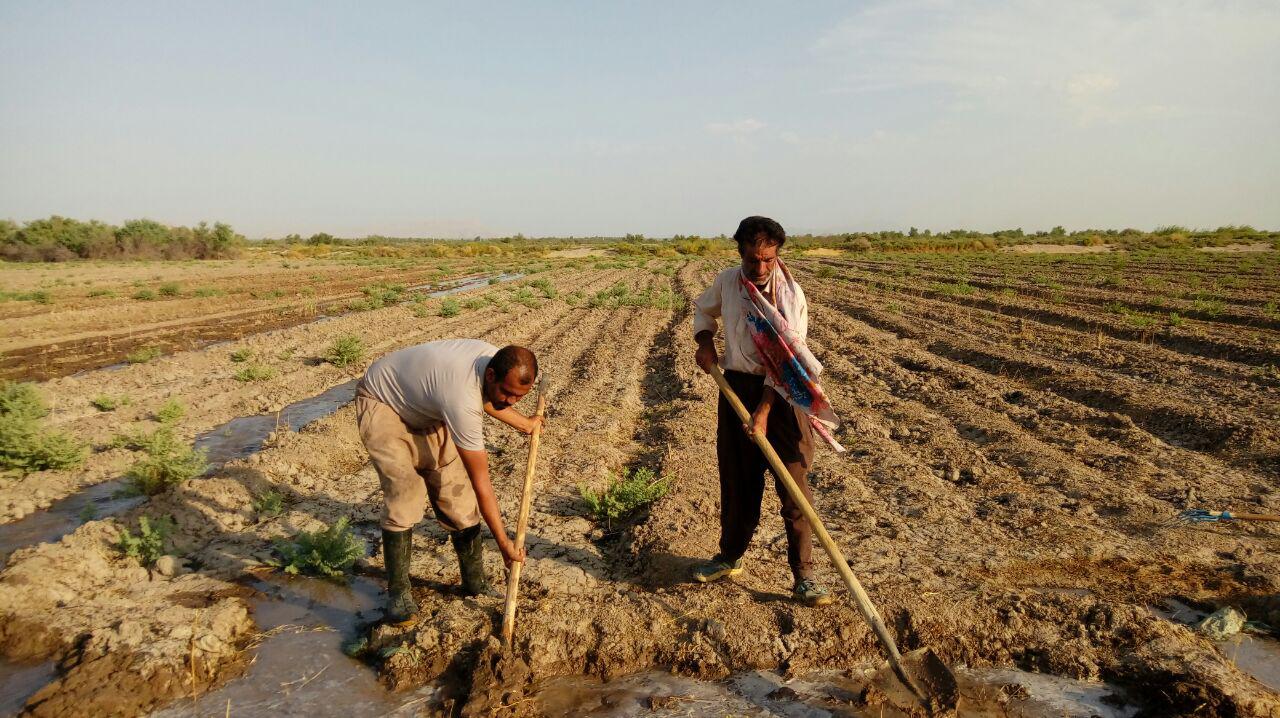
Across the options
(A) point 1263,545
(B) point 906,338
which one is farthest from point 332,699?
(B) point 906,338

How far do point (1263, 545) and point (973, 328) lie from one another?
8.63 m

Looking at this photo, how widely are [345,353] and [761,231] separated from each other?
8184mm

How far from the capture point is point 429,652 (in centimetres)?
300

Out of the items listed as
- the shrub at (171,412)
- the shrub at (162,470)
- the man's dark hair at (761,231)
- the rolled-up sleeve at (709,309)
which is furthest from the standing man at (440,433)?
the shrub at (171,412)

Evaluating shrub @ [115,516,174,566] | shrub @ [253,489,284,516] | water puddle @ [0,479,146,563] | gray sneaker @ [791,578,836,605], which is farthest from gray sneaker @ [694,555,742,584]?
water puddle @ [0,479,146,563]

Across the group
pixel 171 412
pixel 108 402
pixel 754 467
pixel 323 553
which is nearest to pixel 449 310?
pixel 108 402

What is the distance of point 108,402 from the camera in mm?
Result: 7105

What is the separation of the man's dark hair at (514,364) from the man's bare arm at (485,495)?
0.37 metres

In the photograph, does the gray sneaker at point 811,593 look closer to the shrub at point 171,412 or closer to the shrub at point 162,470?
the shrub at point 162,470

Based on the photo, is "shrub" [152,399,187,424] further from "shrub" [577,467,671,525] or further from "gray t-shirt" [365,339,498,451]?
"gray t-shirt" [365,339,498,451]

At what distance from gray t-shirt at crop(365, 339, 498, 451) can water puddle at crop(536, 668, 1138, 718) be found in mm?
1160

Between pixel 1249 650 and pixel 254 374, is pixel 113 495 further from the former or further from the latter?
pixel 1249 650

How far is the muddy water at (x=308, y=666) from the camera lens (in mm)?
2756

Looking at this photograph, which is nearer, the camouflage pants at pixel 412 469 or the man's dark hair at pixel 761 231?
the man's dark hair at pixel 761 231
